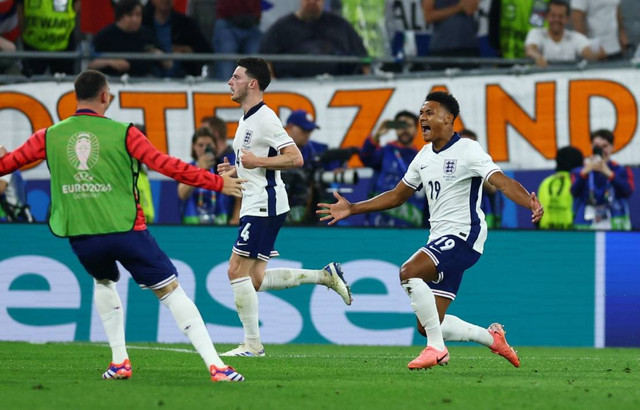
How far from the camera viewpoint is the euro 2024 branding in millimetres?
8281

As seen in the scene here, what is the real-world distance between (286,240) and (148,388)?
655cm

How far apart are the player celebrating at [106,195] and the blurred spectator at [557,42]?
9.52m

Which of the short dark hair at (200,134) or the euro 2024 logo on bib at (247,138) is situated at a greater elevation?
the euro 2024 logo on bib at (247,138)

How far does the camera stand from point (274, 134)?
10.8 metres

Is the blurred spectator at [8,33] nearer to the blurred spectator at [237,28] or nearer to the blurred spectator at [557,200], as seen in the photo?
the blurred spectator at [237,28]

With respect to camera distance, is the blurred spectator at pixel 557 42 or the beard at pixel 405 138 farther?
the blurred spectator at pixel 557 42

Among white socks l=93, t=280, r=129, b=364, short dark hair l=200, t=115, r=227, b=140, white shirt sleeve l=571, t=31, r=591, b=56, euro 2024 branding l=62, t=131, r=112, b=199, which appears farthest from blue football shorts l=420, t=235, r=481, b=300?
white shirt sleeve l=571, t=31, r=591, b=56

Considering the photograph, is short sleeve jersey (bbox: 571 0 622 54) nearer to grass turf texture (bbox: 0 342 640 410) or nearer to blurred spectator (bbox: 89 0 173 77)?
blurred spectator (bbox: 89 0 173 77)

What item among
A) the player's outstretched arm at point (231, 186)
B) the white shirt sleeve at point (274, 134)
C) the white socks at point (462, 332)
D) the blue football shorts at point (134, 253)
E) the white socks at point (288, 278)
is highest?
the white shirt sleeve at point (274, 134)

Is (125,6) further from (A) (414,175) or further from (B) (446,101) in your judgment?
(B) (446,101)

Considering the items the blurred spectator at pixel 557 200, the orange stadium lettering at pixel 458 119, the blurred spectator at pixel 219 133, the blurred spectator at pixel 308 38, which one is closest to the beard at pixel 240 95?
the blurred spectator at pixel 219 133

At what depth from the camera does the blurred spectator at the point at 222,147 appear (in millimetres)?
15086

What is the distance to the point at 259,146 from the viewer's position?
10867mm

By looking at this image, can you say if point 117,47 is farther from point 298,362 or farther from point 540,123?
point 298,362
